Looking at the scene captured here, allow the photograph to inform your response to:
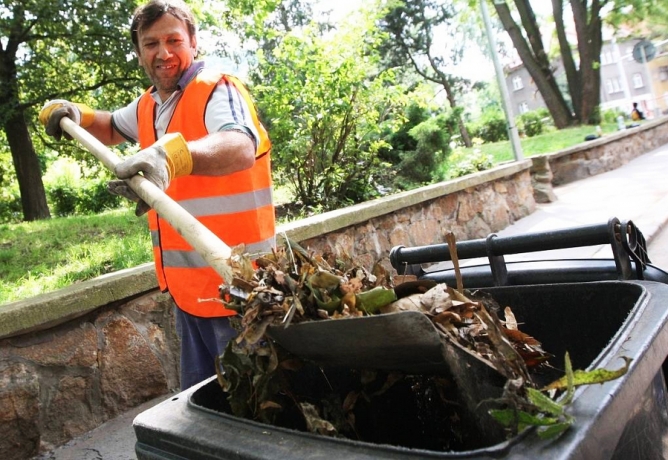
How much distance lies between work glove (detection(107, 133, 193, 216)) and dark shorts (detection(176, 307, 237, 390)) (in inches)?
21.5

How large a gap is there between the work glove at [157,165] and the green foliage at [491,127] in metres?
20.9

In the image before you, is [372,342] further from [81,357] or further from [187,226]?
[81,357]

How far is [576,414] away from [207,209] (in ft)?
5.48

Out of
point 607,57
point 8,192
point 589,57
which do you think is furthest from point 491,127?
point 607,57

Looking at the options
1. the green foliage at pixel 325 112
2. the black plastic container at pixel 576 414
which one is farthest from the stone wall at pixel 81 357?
the green foliage at pixel 325 112

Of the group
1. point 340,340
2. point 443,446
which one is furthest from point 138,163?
point 443,446

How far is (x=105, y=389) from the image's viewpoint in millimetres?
3242

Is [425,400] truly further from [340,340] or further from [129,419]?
[129,419]

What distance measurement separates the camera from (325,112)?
22.9ft

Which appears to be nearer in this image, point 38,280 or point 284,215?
point 38,280

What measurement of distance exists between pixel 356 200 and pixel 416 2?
2301 cm

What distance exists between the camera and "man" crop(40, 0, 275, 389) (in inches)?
88.0

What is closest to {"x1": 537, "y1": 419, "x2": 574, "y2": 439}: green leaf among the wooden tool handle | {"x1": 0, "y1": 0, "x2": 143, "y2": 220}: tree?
the wooden tool handle

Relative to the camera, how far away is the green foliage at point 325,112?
23.1ft
